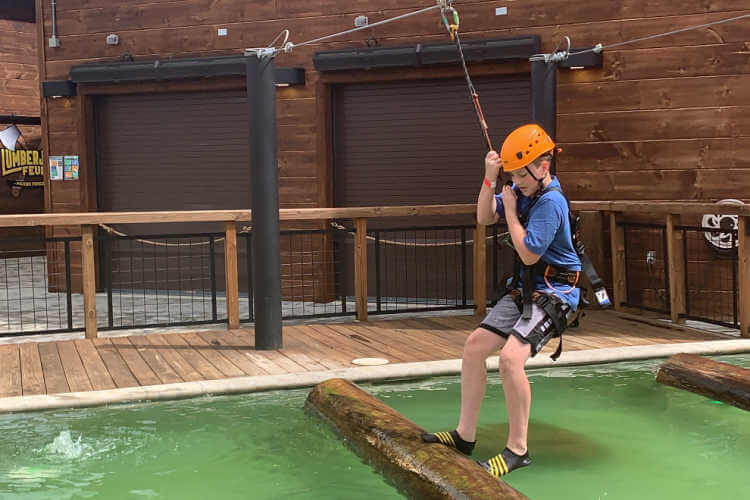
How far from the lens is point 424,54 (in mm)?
11602

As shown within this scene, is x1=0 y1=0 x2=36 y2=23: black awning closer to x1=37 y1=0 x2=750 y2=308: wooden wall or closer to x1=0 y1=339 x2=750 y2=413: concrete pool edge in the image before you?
x1=37 y1=0 x2=750 y2=308: wooden wall

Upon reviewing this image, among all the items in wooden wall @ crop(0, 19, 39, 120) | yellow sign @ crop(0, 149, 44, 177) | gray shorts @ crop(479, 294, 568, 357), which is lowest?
gray shorts @ crop(479, 294, 568, 357)

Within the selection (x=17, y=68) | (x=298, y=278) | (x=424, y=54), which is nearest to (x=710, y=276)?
(x=424, y=54)

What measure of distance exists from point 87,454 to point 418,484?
201 cm

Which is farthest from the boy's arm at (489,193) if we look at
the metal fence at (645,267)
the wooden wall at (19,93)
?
the wooden wall at (19,93)

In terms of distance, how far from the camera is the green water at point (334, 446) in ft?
15.9

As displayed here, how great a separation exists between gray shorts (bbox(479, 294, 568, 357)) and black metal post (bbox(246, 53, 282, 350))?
11.7ft

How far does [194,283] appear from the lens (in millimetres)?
13422

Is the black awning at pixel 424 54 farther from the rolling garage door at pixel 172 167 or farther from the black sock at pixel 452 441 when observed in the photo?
the black sock at pixel 452 441

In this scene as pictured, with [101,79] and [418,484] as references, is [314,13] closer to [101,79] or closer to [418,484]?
[101,79]

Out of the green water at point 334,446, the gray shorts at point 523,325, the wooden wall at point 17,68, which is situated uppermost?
the wooden wall at point 17,68

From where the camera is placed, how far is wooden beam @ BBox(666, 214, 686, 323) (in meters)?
9.32

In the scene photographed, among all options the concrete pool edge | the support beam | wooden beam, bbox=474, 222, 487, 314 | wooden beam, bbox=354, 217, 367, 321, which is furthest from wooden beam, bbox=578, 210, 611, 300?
wooden beam, bbox=354, 217, 367, 321

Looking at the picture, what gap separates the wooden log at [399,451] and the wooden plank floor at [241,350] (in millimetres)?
1426
